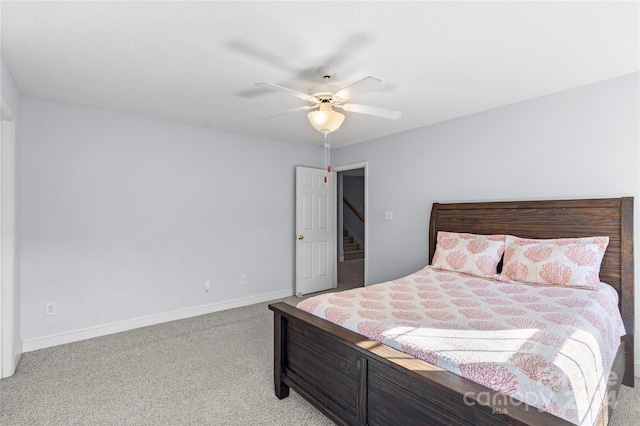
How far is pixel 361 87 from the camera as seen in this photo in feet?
7.04

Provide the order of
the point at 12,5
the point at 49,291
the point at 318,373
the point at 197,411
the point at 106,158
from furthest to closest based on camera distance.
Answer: the point at 106,158
the point at 49,291
the point at 197,411
the point at 318,373
the point at 12,5

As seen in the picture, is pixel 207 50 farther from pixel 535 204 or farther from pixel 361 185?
pixel 361 185

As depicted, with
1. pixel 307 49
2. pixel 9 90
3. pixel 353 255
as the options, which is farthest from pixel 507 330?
pixel 353 255

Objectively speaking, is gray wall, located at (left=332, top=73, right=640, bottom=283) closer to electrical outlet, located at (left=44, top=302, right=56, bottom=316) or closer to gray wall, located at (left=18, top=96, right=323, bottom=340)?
gray wall, located at (left=18, top=96, right=323, bottom=340)

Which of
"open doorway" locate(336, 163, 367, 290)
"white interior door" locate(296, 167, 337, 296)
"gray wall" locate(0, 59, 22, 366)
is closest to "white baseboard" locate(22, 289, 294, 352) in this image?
"gray wall" locate(0, 59, 22, 366)

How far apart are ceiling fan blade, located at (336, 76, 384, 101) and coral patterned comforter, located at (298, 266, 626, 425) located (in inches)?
55.5

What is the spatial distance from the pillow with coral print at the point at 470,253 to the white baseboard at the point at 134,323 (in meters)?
2.51

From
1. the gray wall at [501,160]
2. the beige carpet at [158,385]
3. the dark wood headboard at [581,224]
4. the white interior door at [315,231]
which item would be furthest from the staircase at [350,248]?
the beige carpet at [158,385]

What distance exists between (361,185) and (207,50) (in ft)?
24.4

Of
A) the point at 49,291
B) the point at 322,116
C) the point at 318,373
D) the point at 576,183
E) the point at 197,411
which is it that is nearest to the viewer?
the point at 318,373

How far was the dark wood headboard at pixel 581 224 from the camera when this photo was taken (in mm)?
2557

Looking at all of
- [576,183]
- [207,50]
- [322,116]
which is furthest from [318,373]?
[576,183]

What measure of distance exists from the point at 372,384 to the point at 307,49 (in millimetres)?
2019

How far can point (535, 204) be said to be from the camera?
306 cm
